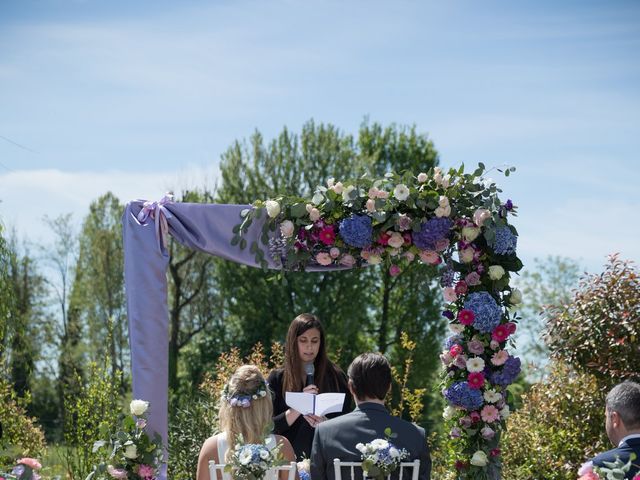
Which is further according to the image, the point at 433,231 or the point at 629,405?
the point at 433,231

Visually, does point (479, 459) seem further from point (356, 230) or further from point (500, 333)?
point (356, 230)

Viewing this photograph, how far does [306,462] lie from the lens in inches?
175

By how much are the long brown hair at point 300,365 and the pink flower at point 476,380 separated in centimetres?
92

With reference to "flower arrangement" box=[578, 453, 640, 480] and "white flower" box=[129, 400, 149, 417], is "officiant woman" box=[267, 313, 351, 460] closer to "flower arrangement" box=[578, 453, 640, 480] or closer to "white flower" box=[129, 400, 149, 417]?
"white flower" box=[129, 400, 149, 417]

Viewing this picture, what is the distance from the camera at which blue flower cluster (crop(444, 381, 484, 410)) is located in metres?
5.50

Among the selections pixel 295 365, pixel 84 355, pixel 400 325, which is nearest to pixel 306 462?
pixel 295 365

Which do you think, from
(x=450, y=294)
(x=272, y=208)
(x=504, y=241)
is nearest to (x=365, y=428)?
(x=450, y=294)

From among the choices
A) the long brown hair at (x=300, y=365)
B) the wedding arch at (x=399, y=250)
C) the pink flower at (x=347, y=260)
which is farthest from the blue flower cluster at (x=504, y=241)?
the long brown hair at (x=300, y=365)

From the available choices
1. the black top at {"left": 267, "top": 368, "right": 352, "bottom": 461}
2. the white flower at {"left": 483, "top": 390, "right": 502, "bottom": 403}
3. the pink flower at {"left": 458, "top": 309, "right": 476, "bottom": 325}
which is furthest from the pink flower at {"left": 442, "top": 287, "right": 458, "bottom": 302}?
the black top at {"left": 267, "top": 368, "right": 352, "bottom": 461}

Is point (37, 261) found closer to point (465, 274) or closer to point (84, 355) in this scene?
point (84, 355)

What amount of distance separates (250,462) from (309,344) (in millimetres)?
1978

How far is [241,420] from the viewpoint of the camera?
13.6ft

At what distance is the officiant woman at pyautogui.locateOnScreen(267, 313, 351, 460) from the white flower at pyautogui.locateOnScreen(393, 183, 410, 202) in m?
0.96

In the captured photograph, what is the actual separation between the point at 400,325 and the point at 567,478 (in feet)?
43.3
